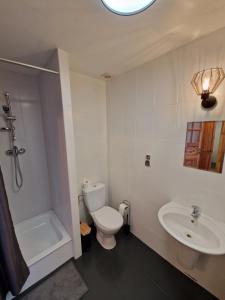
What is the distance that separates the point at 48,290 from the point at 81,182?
3.74 ft

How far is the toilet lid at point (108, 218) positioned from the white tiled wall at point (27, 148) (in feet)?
2.95

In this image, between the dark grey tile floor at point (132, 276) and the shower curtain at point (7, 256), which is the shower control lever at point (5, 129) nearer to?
the shower curtain at point (7, 256)

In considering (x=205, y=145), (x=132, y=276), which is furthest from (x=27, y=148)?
(x=205, y=145)

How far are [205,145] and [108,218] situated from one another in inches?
56.5

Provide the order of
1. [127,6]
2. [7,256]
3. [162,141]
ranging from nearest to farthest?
[127,6] < [7,256] < [162,141]

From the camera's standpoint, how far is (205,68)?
111 centimetres

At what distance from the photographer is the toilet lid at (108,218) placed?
1.65m

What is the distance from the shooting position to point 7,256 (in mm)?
1008

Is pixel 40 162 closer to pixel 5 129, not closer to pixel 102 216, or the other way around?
pixel 5 129

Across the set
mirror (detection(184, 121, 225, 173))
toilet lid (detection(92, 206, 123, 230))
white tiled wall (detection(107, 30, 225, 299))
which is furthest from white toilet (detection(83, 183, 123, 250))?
mirror (detection(184, 121, 225, 173))

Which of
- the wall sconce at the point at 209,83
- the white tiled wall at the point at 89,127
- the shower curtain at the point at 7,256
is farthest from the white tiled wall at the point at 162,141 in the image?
the shower curtain at the point at 7,256

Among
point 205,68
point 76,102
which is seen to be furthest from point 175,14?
point 76,102

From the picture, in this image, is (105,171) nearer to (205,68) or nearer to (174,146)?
(174,146)

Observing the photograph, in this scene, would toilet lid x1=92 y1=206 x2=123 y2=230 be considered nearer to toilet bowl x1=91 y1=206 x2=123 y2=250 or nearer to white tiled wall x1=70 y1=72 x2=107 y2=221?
toilet bowl x1=91 y1=206 x2=123 y2=250
